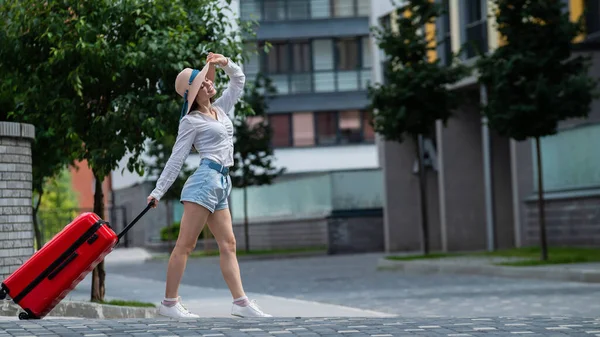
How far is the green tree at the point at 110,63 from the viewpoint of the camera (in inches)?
578

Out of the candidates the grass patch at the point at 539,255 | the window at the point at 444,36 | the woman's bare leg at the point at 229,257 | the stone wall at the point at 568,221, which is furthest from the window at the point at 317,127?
the woman's bare leg at the point at 229,257

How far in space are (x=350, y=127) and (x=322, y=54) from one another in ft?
11.7

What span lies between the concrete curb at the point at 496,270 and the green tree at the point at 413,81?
360cm

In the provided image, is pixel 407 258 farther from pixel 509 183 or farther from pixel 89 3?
pixel 89 3

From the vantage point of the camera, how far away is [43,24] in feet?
48.8

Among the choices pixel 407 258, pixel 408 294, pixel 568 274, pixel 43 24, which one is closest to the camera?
pixel 43 24

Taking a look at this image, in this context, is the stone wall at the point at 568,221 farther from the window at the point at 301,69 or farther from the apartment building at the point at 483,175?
the window at the point at 301,69

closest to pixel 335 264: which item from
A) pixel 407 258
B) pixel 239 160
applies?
pixel 407 258

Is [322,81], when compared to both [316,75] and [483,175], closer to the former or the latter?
[316,75]

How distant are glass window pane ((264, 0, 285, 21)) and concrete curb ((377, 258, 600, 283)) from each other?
30.5m

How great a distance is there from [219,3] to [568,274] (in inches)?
286

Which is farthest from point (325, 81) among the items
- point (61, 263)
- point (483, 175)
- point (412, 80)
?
point (61, 263)

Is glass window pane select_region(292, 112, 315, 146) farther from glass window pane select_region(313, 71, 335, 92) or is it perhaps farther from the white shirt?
the white shirt

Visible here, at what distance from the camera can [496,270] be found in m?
23.0
